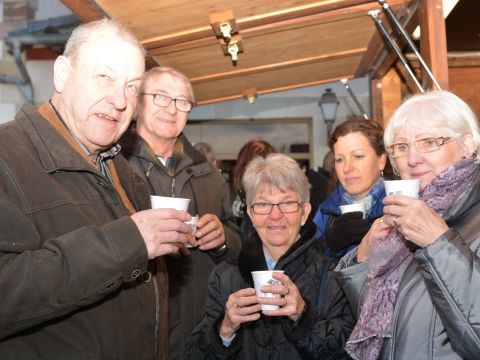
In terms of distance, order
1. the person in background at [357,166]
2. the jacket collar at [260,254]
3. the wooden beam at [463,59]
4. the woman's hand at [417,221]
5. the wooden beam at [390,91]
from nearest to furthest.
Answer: the woman's hand at [417,221], the jacket collar at [260,254], the person in background at [357,166], the wooden beam at [463,59], the wooden beam at [390,91]

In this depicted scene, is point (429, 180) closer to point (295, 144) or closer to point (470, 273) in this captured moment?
point (470, 273)

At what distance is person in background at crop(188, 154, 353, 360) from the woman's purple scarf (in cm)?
26

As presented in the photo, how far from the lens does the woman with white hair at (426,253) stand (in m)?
1.73

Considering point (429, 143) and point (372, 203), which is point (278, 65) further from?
point (429, 143)

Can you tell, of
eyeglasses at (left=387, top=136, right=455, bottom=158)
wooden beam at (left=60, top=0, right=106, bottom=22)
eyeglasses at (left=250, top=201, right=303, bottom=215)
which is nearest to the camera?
eyeglasses at (left=387, top=136, right=455, bottom=158)

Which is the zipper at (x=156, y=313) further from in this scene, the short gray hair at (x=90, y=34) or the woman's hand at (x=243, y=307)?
the short gray hair at (x=90, y=34)

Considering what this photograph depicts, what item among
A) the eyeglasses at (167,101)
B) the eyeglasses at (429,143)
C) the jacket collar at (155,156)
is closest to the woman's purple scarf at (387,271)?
the eyeglasses at (429,143)

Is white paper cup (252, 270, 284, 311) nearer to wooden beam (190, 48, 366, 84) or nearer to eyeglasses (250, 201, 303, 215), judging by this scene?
eyeglasses (250, 201, 303, 215)

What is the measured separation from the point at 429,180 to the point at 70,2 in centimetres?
218

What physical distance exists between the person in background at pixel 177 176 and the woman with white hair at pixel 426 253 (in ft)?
3.52

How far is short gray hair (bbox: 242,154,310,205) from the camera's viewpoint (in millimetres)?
2945

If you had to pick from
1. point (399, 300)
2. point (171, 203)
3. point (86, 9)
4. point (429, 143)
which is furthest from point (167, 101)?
point (399, 300)

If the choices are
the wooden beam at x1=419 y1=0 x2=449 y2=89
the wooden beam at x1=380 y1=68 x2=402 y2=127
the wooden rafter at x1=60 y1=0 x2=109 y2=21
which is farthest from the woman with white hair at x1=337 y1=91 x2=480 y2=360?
the wooden beam at x1=380 y1=68 x2=402 y2=127

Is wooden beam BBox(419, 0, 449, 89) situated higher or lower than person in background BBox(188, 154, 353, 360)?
higher
